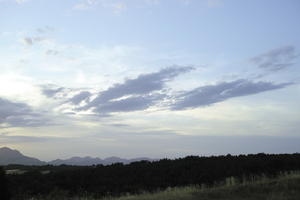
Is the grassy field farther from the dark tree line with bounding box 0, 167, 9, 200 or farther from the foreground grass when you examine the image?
the dark tree line with bounding box 0, 167, 9, 200

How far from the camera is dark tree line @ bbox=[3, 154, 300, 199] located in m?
26.3

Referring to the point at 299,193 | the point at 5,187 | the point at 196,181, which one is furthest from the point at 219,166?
the point at 5,187

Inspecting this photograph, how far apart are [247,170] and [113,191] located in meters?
10.0

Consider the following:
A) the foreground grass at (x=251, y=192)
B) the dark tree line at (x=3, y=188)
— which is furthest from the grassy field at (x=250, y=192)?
the dark tree line at (x=3, y=188)

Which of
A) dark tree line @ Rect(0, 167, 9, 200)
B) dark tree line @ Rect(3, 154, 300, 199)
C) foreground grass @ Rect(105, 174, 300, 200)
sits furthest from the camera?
dark tree line @ Rect(3, 154, 300, 199)

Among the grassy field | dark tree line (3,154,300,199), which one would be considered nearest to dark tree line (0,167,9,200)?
the grassy field

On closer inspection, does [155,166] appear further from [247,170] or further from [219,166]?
[247,170]

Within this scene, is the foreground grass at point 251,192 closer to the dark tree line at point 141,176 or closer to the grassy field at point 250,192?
the grassy field at point 250,192

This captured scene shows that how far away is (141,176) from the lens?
3044 centimetres

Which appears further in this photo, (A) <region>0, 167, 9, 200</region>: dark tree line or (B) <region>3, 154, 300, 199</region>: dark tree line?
(B) <region>3, 154, 300, 199</region>: dark tree line

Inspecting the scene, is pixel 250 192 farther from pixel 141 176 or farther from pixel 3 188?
pixel 141 176

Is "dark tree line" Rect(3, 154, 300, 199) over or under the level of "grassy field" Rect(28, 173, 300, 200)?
over

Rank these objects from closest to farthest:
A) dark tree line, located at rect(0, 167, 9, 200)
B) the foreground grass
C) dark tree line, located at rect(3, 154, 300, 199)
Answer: the foreground grass < dark tree line, located at rect(0, 167, 9, 200) < dark tree line, located at rect(3, 154, 300, 199)

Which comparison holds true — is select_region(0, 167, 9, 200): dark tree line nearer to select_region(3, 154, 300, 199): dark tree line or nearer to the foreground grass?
the foreground grass
